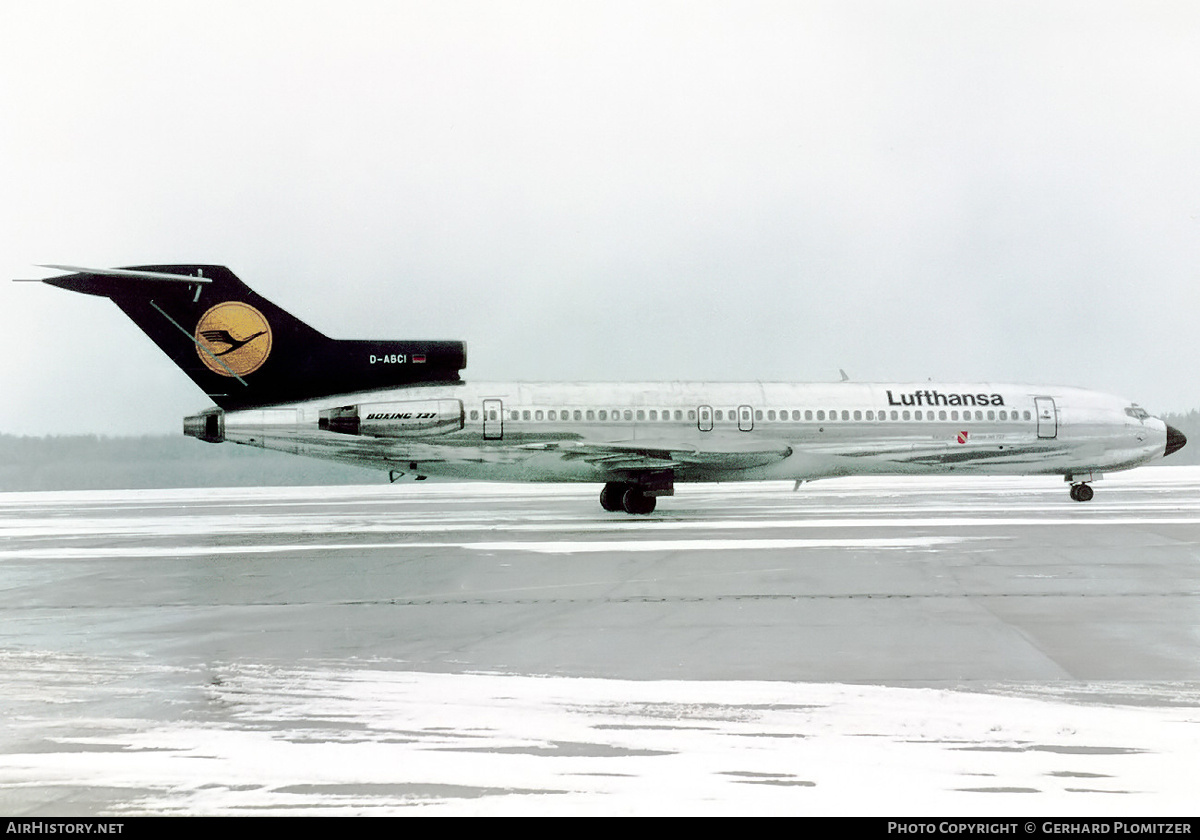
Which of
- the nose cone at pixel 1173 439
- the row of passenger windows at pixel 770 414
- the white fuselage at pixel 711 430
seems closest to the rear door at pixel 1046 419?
the white fuselage at pixel 711 430

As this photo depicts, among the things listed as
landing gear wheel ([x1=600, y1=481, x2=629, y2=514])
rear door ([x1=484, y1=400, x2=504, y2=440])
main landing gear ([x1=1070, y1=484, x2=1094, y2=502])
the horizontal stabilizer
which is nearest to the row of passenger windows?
rear door ([x1=484, y1=400, x2=504, y2=440])

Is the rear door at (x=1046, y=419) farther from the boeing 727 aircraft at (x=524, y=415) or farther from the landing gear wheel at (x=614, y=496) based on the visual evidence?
the landing gear wheel at (x=614, y=496)

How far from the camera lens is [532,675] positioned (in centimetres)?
659

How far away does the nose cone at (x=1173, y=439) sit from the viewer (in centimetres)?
2603

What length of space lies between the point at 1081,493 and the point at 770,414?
28.2ft

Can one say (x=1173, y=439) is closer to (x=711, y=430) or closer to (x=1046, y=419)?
(x=1046, y=419)

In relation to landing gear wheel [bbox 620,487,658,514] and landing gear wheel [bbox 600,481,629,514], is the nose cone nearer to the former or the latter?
landing gear wheel [bbox 620,487,658,514]

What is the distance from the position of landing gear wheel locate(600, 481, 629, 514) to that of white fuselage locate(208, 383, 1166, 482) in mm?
757

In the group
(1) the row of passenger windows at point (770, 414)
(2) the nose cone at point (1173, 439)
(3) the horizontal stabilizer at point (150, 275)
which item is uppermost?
(3) the horizontal stabilizer at point (150, 275)

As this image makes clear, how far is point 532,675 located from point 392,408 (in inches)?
616

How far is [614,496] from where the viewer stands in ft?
74.2

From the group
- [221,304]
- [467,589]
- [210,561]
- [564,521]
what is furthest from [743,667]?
[221,304]

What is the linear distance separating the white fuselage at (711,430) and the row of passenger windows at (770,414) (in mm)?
29
